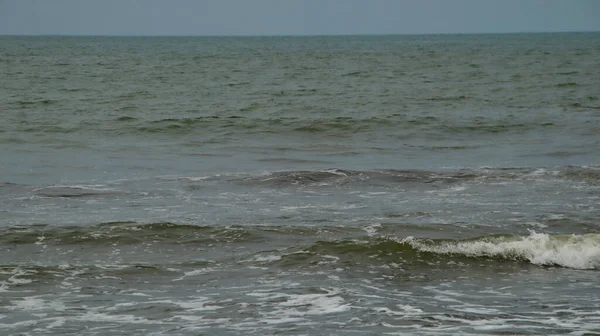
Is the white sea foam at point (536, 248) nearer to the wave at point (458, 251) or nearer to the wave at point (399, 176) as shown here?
the wave at point (458, 251)

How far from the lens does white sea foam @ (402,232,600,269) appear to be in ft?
37.8

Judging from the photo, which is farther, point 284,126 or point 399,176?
point 284,126

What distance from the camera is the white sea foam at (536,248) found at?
1151 cm

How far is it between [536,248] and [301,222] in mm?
3460

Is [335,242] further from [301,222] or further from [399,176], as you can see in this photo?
[399,176]

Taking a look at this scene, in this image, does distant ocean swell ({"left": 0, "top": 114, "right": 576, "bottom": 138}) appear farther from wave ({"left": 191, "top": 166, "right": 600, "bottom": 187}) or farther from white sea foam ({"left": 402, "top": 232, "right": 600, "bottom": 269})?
white sea foam ({"left": 402, "top": 232, "right": 600, "bottom": 269})

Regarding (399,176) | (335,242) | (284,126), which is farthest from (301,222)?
(284,126)

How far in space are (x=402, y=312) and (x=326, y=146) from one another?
1343 cm

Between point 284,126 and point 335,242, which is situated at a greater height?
point 335,242

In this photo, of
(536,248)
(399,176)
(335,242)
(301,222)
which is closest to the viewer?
(536,248)

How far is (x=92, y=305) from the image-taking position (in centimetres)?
962

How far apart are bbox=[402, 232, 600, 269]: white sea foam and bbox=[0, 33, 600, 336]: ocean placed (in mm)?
27

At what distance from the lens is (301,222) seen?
13.6 meters

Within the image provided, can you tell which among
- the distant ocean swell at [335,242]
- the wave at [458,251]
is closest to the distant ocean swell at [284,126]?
the distant ocean swell at [335,242]
